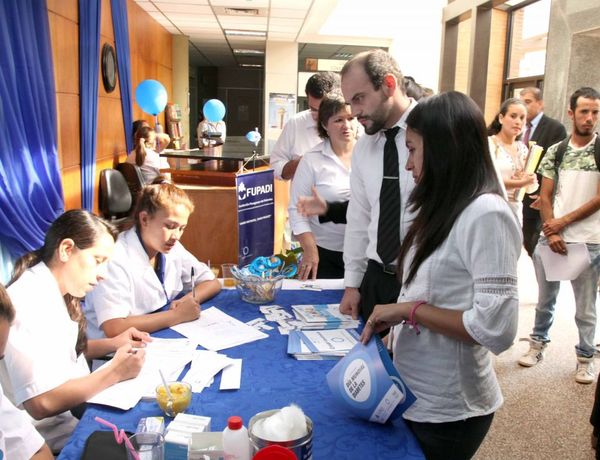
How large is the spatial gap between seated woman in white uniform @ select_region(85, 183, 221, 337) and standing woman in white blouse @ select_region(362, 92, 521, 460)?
849 mm

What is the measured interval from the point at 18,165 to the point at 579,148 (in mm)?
3583

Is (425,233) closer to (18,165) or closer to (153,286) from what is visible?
(153,286)

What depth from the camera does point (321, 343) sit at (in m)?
1.63

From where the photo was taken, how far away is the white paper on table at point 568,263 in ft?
10.2

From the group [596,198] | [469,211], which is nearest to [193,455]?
Answer: [469,211]

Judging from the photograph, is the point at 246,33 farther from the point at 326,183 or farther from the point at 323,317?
the point at 323,317

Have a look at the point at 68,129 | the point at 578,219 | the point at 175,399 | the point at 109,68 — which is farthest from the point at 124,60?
the point at 175,399

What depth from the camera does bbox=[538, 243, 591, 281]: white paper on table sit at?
312cm

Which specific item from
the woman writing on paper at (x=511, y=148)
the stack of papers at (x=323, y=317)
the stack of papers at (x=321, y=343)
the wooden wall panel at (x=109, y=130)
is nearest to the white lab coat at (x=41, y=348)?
the stack of papers at (x=321, y=343)

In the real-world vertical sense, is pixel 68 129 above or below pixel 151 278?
above

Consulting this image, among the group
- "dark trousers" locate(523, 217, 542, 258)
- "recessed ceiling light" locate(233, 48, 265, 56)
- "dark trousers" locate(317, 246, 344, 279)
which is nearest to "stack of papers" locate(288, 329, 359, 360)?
"dark trousers" locate(317, 246, 344, 279)

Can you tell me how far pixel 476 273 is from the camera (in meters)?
1.17

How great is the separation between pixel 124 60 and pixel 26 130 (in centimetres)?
330

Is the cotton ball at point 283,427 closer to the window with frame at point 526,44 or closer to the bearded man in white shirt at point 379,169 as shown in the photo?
the bearded man in white shirt at point 379,169
